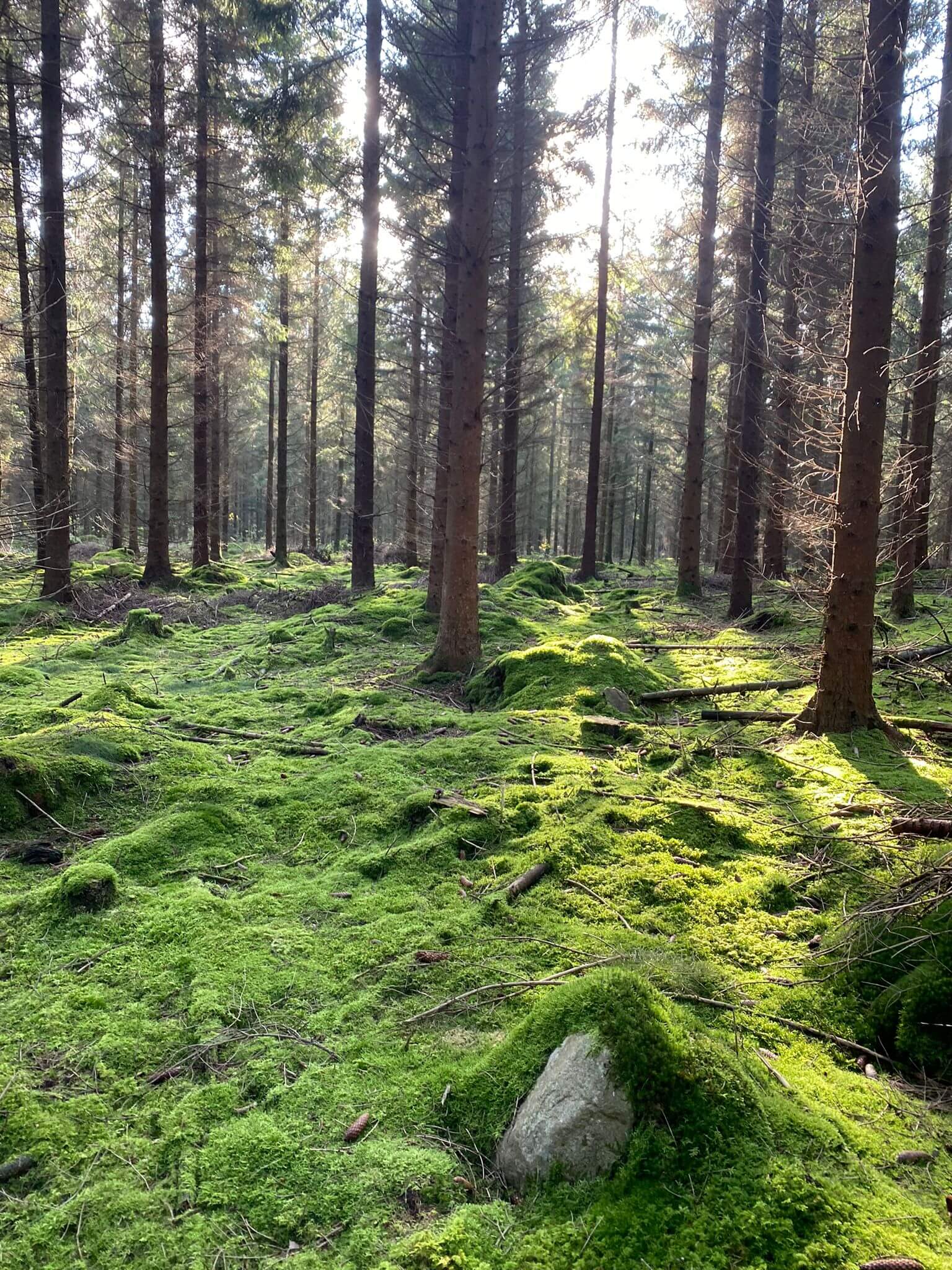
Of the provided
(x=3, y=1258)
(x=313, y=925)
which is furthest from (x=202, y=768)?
(x=3, y=1258)

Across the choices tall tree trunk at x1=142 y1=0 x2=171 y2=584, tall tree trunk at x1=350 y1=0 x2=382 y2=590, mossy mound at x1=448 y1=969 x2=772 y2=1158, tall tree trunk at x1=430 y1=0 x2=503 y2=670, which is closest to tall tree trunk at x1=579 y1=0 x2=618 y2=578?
tall tree trunk at x1=350 y1=0 x2=382 y2=590

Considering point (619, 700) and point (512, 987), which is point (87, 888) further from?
point (619, 700)

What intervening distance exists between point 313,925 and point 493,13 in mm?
8609

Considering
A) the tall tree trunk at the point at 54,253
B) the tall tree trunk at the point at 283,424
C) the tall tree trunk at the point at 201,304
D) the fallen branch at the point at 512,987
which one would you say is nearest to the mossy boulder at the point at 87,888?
the fallen branch at the point at 512,987

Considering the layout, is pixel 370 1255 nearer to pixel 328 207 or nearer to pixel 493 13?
pixel 493 13

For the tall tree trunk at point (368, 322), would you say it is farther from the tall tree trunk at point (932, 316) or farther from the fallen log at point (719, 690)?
the tall tree trunk at point (932, 316)

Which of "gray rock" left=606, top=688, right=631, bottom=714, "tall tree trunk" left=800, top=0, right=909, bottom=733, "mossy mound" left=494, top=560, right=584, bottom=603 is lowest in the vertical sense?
"gray rock" left=606, top=688, right=631, bottom=714

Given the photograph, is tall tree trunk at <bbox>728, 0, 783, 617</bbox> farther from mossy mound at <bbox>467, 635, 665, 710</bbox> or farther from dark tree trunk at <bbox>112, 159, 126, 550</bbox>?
dark tree trunk at <bbox>112, 159, 126, 550</bbox>

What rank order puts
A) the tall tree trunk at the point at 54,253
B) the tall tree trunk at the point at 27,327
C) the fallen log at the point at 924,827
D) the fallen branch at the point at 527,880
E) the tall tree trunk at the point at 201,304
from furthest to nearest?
the tall tree trunk at the point at 201,304
the tall tree trunk at the point at 27,327
the tall tree trunk at the point at 54,253
the fallen branch at the point at 527,880
the fallen log at the point at 924,827

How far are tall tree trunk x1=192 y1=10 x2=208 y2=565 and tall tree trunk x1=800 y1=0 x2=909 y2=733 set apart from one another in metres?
12.7

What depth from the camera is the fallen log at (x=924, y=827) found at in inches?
135

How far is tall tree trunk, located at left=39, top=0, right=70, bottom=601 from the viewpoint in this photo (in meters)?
10.2

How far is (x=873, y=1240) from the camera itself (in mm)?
1708

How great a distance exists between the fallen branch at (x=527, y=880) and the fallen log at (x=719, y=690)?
3455 mm
